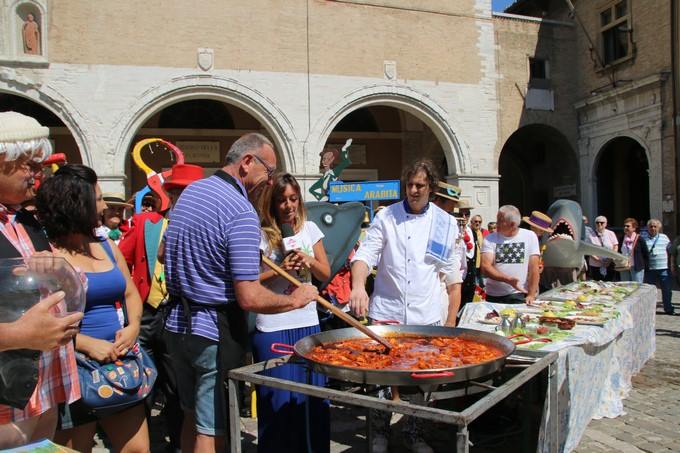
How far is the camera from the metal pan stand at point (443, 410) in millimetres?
1917

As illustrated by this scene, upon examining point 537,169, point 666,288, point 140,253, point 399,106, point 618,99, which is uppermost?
point 618,99

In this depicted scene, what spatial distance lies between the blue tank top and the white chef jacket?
158cm

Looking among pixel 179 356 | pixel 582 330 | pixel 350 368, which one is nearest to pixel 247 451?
pixel 179 356

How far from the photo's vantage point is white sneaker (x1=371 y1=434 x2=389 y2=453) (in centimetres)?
367

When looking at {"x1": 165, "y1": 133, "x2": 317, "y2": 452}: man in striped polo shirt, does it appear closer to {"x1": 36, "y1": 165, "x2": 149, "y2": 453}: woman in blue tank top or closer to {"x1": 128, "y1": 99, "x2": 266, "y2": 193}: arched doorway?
{"x1": 36, "y1": 165, "x2": 149, "y2": 453}: woman in blue tank top

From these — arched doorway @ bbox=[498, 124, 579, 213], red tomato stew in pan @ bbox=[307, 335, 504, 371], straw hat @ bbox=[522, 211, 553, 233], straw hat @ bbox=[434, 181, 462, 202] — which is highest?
arched doorway @ bbox=[498, 124, 579, 213]

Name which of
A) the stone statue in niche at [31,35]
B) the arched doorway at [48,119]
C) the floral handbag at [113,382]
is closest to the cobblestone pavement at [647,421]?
the floral handbag at [113,382]

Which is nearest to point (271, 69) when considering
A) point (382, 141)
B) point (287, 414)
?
point (382, 141)

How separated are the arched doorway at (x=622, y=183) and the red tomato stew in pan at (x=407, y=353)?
16.3 meters

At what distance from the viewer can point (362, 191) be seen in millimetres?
9641

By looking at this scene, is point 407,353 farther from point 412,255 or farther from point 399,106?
point 399,106

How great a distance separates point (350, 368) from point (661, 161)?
14750mm

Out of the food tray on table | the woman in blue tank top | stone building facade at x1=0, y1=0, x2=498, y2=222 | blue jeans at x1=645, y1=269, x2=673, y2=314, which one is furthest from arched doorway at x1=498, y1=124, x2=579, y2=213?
the woman in blue tank top

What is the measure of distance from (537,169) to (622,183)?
288cm
